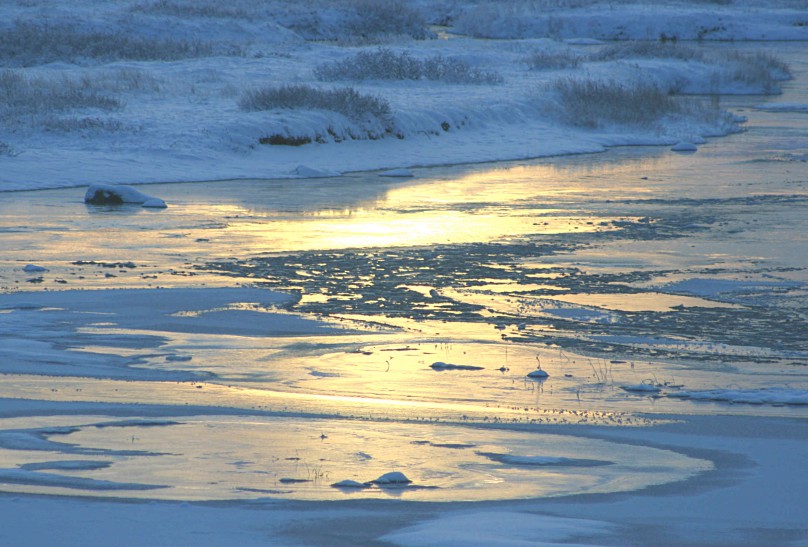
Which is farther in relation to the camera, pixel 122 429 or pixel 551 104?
pixel 551 104

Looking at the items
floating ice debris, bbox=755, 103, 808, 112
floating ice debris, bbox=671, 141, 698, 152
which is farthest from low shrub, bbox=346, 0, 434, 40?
floating ice debris, bbox=671, 141, 698, 152

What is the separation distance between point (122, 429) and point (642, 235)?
8.92 m

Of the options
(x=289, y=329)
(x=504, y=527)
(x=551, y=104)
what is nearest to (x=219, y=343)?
(x=289, y=329)

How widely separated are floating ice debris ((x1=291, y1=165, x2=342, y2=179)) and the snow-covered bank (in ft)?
0.28

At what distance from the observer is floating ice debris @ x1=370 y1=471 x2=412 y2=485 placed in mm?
5695

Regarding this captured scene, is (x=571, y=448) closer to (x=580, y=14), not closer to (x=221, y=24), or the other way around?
(x=221, y=24)

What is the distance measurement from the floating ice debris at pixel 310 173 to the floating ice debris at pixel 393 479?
15261mm

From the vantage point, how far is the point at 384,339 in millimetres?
8914

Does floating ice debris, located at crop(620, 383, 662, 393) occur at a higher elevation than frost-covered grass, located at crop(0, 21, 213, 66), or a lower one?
lower

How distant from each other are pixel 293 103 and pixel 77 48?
15.9 metres

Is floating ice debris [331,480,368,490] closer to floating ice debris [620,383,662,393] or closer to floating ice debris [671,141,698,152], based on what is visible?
floating ice debris [620,383,662,393]

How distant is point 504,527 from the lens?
5082 millimetres

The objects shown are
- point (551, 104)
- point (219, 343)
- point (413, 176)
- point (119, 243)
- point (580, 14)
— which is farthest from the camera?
point (580, 14)

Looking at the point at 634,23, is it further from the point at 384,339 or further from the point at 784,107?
the point at 384,339
